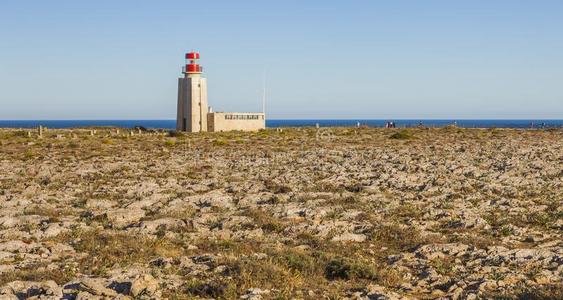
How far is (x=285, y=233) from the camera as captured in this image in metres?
16.6

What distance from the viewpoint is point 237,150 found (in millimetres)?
47625

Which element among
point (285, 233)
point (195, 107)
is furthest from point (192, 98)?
point (285, 233)

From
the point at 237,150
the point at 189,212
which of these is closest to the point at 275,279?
the point at 189,212

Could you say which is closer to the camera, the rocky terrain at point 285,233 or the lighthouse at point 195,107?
the rocky terrain at point 285,233

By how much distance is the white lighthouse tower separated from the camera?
8206 centimetres

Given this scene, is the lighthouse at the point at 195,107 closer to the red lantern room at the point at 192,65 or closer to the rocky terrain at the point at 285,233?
the red lantern room at the point at 192,65

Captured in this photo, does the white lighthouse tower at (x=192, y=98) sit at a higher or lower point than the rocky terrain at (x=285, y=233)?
higher

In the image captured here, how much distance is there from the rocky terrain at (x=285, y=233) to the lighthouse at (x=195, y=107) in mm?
50978

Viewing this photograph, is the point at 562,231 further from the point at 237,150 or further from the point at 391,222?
the point at 237,150

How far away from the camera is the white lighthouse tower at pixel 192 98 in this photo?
82.1 meters

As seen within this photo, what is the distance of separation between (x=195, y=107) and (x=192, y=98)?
51.0 inches

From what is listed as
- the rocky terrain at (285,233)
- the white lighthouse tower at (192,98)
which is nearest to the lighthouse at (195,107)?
the white lighthouse tower at (192,98)

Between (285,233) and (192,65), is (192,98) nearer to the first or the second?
(192,65)

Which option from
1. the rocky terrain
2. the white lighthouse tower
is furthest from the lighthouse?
the rocky terrain
